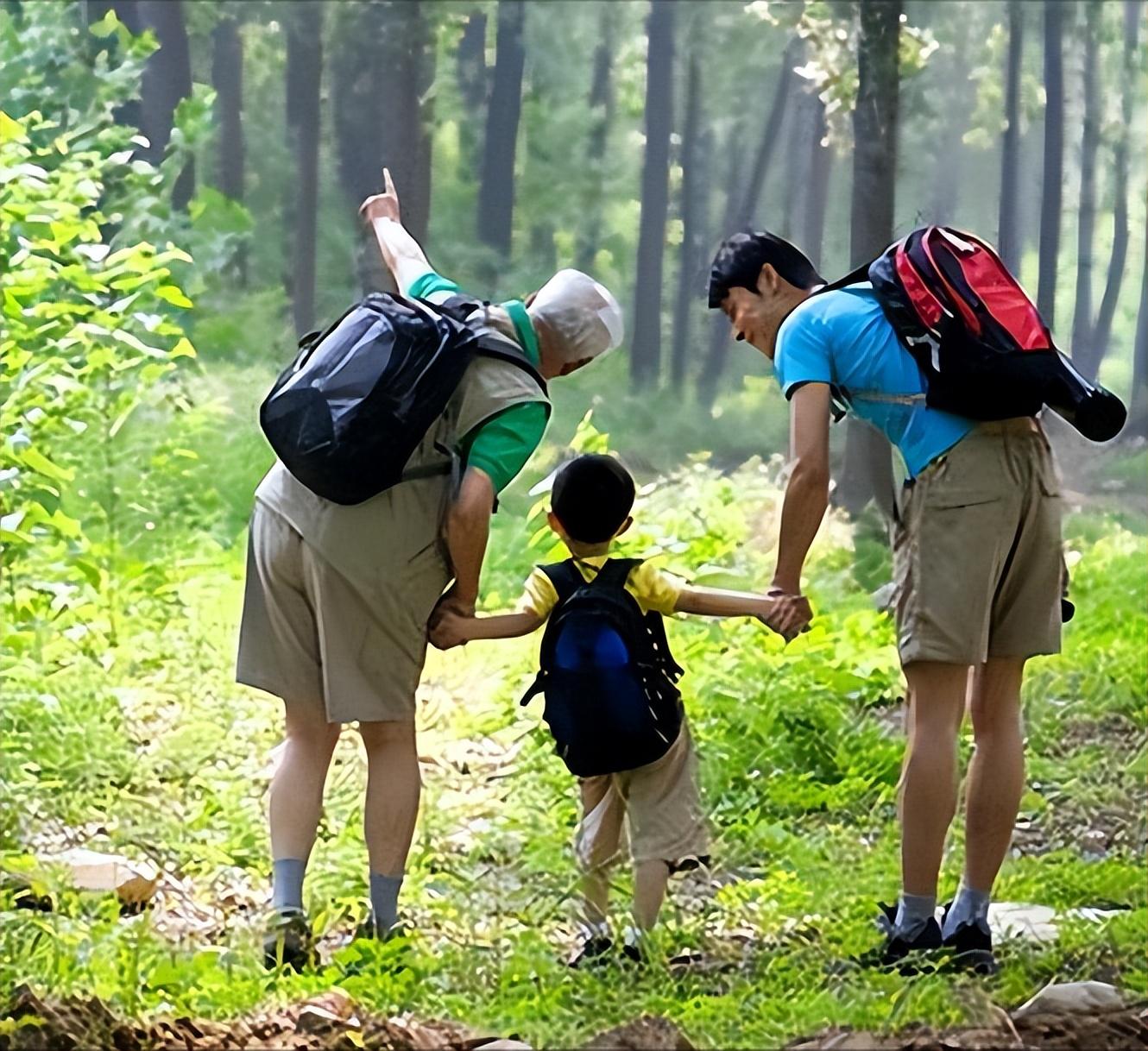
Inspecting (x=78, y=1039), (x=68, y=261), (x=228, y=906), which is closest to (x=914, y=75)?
(x=68, y=261)

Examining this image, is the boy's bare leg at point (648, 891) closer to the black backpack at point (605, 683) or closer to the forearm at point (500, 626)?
the black backpack at point (605, 683)

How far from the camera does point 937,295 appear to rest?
2.82 metres

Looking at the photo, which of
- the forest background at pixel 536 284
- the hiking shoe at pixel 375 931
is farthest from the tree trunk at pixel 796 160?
the hiking shoe at pixel 375 931

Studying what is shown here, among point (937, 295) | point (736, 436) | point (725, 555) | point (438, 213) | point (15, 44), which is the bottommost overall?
point (725, 555)

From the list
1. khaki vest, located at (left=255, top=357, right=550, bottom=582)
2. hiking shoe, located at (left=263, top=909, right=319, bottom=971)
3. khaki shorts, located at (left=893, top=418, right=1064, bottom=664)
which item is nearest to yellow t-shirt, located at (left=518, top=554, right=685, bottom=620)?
khaki vest, located at (left=255, top=357, right=550, bottom=582)

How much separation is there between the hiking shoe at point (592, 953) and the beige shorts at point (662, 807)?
0.52 ft

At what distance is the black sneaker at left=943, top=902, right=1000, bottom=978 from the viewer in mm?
2918

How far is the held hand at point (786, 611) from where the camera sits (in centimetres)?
292

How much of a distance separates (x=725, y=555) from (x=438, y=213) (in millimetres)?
1296

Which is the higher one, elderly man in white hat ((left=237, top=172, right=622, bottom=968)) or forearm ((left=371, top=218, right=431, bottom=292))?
forearm ((left=371, top=218, right=431, bottom=292))

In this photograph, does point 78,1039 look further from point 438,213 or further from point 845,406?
point 438,213

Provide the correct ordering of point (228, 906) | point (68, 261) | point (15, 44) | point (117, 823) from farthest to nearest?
point (15, 44)
point (68, 261)
point (117, 823)
point (228, 906)

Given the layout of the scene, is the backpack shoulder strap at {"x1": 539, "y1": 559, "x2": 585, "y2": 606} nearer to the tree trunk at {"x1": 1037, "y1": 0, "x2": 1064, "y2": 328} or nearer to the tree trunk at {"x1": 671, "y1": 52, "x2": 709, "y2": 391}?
the tree trunk at {"x1": 671, "y1": 52, "x2": 709, "y2": 391}

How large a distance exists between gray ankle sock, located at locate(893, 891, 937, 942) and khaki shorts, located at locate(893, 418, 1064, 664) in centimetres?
47
